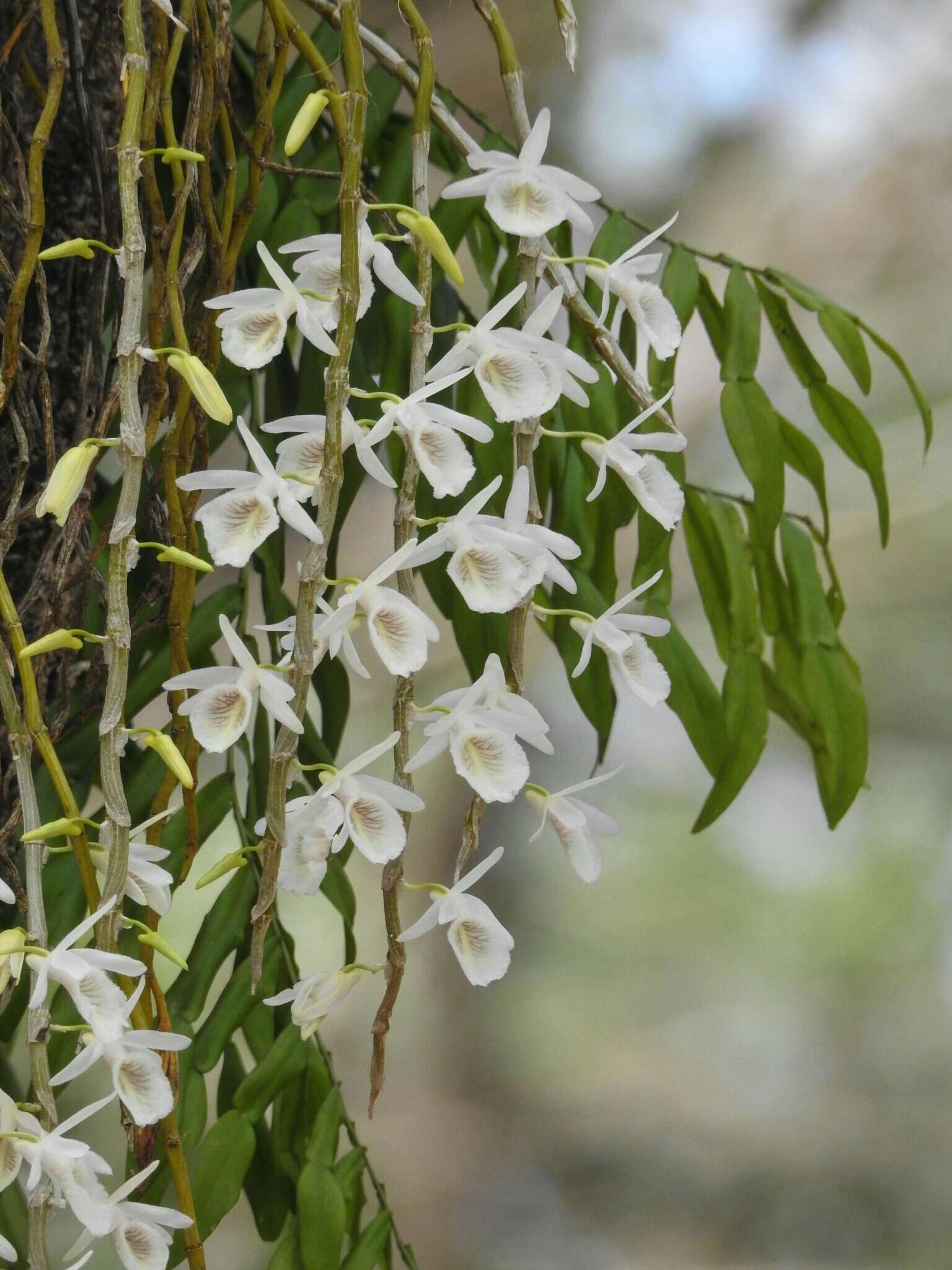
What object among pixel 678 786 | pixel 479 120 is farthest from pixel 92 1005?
pixel 678 786

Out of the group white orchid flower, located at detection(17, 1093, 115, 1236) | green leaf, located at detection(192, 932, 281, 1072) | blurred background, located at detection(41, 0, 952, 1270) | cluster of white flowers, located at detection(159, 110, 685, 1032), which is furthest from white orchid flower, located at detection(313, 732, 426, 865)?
blurred background, located at detection(41, 0, 952, 1270)

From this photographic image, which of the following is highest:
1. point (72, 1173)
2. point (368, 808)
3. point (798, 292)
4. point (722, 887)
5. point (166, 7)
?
point (166, 7)

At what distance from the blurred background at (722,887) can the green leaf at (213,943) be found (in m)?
0.83

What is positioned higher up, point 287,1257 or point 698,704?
point 698,704

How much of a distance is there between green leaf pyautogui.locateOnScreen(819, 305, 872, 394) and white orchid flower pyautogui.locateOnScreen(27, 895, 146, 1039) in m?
0.49

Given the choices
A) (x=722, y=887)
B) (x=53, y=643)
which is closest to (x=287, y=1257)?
(x=53, y=643)

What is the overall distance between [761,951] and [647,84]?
1.17 meters

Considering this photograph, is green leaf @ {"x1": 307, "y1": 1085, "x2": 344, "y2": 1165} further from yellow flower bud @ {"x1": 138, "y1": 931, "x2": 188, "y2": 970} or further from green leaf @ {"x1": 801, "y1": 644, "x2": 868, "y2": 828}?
green leaf @ {"x1": 801, "y1": 644, "x2": 868, "y2": 828}

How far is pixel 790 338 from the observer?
0.63m

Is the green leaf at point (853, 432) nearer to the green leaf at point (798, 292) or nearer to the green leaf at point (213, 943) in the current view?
the green leaf at point (798, 292)

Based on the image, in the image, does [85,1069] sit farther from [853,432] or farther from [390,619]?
[853,432]

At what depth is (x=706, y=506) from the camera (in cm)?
62

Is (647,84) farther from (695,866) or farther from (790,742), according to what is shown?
(695,866)

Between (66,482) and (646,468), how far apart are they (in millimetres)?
205
